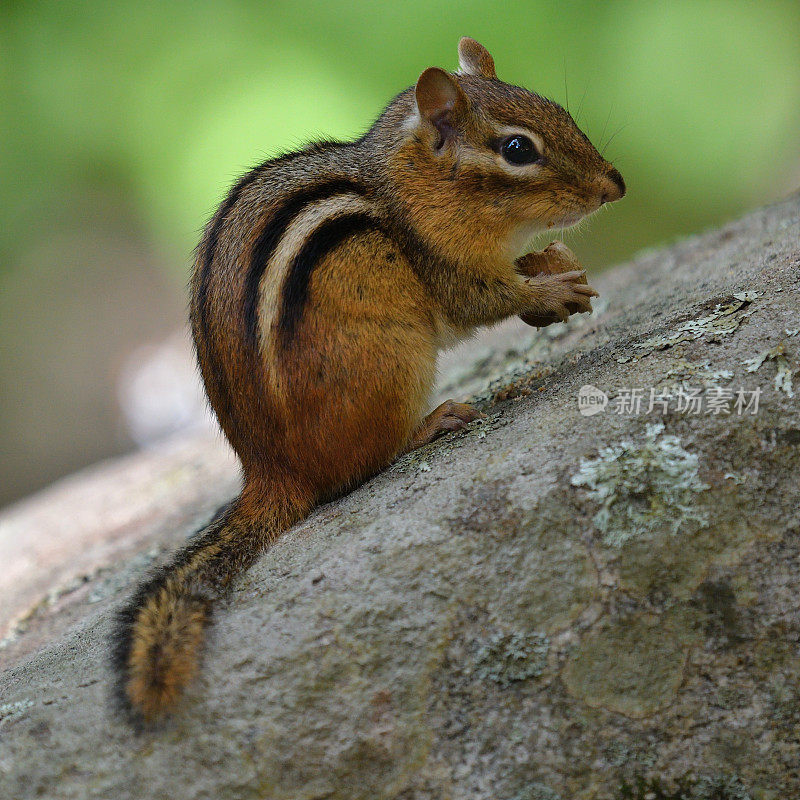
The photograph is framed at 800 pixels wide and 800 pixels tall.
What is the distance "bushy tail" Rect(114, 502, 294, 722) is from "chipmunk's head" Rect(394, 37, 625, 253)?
1106mm

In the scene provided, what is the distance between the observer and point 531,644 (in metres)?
1.66

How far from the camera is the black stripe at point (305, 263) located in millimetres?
2197

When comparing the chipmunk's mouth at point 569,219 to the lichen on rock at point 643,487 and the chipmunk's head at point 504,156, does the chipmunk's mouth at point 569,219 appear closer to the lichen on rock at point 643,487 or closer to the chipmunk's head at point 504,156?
the chipmunk's head at point 504,156

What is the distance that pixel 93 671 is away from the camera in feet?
6.18

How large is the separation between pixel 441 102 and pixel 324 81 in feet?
11.2

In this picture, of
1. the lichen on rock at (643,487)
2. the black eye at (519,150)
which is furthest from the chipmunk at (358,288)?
the lichen on rock at (643,487)

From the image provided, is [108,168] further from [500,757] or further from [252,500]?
[500,757]

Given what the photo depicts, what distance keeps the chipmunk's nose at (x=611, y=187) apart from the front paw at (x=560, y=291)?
203 millimetres

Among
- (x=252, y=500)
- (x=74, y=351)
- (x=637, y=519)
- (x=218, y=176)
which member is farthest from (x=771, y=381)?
(x=74, y=351)

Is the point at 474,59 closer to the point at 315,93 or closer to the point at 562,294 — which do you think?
the point at 562,294

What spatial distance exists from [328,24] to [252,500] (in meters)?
4.53

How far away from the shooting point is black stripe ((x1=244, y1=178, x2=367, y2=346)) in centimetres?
223

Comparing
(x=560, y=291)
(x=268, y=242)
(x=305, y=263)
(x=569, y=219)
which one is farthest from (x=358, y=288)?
(x=569, y=219)

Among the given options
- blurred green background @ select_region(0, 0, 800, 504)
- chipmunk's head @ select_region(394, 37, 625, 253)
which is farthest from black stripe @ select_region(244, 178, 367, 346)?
blurred green background @ select_region(0, 0, 800, 504)
